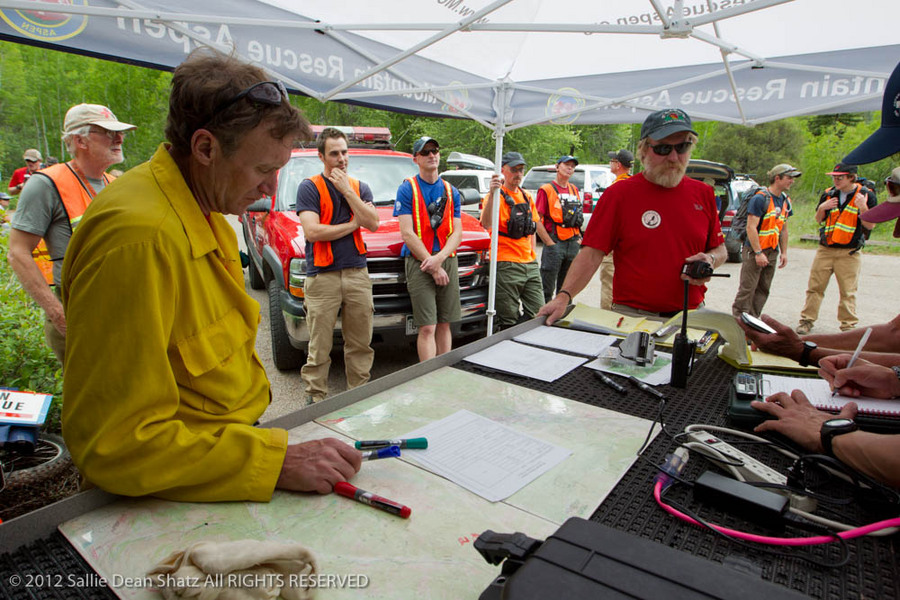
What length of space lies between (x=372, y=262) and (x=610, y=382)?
2992 mm

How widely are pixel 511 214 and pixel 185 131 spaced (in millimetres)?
4442

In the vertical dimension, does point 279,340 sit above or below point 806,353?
below

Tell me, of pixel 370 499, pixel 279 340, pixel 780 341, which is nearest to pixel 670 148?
pixel 780 341

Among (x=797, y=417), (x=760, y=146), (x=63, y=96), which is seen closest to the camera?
(x=797, y=417)

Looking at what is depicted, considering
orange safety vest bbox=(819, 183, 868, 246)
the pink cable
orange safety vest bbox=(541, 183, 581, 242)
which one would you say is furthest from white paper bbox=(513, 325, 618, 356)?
orange safety vest bbox=(819, 183, 868, 246)

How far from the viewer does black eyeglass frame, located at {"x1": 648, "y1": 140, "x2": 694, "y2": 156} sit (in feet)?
9.05

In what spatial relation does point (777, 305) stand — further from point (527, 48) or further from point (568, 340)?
point (568, 340)

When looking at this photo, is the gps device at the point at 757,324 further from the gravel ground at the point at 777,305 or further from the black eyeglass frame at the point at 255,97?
the gravel ground at the point at 777,305

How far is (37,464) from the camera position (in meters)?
2.47

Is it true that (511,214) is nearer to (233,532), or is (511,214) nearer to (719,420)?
(719,420)

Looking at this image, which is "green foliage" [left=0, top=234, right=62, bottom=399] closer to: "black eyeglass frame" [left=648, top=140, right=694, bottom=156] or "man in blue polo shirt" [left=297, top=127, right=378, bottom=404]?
"man in blue polo shirt" [left=297, top=127, right=378, bottom=404]

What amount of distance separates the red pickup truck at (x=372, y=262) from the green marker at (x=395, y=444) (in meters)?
2.97

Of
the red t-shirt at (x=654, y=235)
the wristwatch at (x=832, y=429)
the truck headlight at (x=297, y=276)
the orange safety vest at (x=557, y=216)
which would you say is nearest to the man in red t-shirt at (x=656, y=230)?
the red t-shirt at (x=654, y=235)

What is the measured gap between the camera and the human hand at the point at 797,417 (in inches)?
53.7
